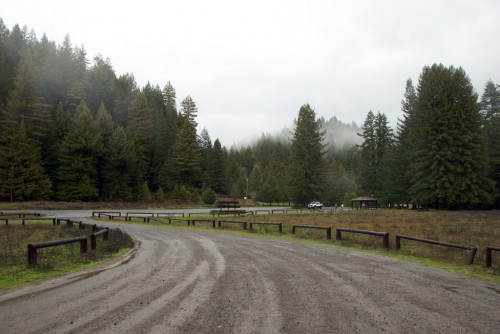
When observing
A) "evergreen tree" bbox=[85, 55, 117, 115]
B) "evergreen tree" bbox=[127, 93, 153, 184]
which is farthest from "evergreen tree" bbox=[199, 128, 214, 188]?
"evergreen tree" bbox=[85, 55, 117, 115]

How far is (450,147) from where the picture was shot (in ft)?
158

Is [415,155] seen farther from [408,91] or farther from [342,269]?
[342,269]

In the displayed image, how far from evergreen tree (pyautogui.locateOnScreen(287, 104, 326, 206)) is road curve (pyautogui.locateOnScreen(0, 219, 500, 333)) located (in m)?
55.8

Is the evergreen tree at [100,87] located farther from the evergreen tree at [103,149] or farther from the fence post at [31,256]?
the fence post at [31,256]

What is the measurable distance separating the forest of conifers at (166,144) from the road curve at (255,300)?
44.3 meters

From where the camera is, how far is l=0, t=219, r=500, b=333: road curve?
19.0 ft

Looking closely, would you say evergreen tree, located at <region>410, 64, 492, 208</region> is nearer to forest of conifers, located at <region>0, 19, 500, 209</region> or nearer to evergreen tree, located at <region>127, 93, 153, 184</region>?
forest of conifers, located at <region>0, 19, 500, 209</region>

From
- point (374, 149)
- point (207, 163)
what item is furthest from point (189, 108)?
point (374, 149)

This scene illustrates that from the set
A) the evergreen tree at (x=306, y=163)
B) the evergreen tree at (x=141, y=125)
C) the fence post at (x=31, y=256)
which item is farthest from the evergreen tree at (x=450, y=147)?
the evergreen tree at (x=141, y=125)

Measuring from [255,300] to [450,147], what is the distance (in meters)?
50.8

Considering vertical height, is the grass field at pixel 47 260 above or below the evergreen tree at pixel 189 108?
below

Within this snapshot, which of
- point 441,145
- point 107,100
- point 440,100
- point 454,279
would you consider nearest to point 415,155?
point 441,145

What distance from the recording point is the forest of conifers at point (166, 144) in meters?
48.4

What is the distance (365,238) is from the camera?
2030 cm
